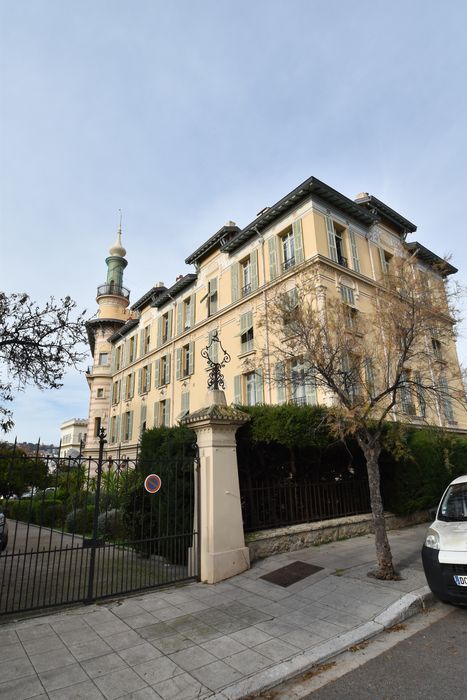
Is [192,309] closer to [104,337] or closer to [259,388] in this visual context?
[259,388]

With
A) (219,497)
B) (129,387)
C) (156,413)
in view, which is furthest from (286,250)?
Answer: (129,387)

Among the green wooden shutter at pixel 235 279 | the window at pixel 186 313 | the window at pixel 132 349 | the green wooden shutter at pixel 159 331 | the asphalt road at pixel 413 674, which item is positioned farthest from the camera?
the window at pixel 132 349

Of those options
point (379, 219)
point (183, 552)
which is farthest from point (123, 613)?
point (379, 219)

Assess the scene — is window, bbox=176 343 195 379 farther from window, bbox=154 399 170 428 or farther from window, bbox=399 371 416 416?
window, bbox=399 371 416 416

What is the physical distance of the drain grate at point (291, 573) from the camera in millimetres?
6113

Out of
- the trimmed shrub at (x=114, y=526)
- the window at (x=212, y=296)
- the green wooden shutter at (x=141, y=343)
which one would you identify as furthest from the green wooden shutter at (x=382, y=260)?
the green wooden shutter at (x=141, y=343)

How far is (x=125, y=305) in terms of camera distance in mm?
36031

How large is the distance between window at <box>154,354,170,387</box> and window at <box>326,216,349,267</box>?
12.6 meters

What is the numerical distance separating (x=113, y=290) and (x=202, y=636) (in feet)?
114

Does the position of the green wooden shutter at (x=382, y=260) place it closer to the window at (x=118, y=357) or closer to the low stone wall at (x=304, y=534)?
the low stone wall at (x=304, y=534)

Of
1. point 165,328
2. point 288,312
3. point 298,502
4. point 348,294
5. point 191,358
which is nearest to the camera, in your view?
point 288,312

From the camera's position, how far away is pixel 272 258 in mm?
17234

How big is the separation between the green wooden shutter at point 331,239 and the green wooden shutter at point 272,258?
7.75ft

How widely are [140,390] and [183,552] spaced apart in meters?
20.7
